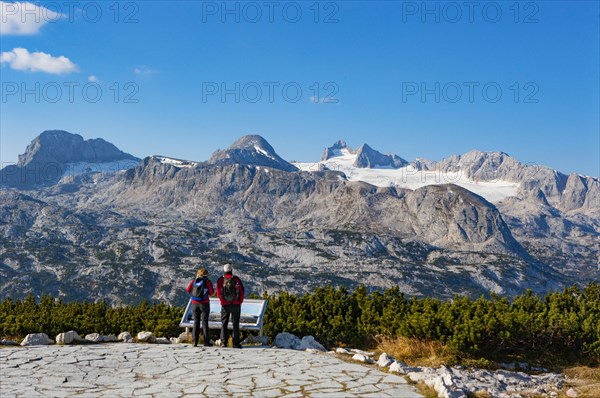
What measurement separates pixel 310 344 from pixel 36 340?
32.1 feet

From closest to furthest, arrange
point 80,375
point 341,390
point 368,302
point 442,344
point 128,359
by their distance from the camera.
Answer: point 341,390 → point 80,375 → point 128,359 → point 442,344 → point 368,302

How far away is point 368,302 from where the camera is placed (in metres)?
22.0

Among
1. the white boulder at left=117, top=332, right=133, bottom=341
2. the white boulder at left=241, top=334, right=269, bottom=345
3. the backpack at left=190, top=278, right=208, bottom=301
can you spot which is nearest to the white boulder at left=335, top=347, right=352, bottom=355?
the white boulder at left=241, top=334, right=269, bottom=345

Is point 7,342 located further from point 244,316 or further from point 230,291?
point 244,316

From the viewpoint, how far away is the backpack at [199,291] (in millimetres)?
19766

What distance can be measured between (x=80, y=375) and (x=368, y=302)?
1128 cm

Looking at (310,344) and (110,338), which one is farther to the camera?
(110,338)

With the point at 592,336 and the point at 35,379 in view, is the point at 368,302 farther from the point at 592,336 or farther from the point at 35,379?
the point at 35,379

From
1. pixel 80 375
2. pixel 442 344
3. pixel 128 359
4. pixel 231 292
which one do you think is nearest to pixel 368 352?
pixel 442 344

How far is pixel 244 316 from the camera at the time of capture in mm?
20594

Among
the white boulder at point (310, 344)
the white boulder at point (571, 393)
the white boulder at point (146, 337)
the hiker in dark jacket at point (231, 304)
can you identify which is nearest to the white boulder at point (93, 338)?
the white boulder at point (146, 337)

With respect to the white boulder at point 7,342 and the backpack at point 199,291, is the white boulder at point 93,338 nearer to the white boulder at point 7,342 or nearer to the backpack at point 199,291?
the white boulder at point 7,342

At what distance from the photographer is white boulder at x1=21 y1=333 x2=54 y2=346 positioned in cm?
1934

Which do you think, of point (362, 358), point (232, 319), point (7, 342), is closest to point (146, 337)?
point (232, 319)
